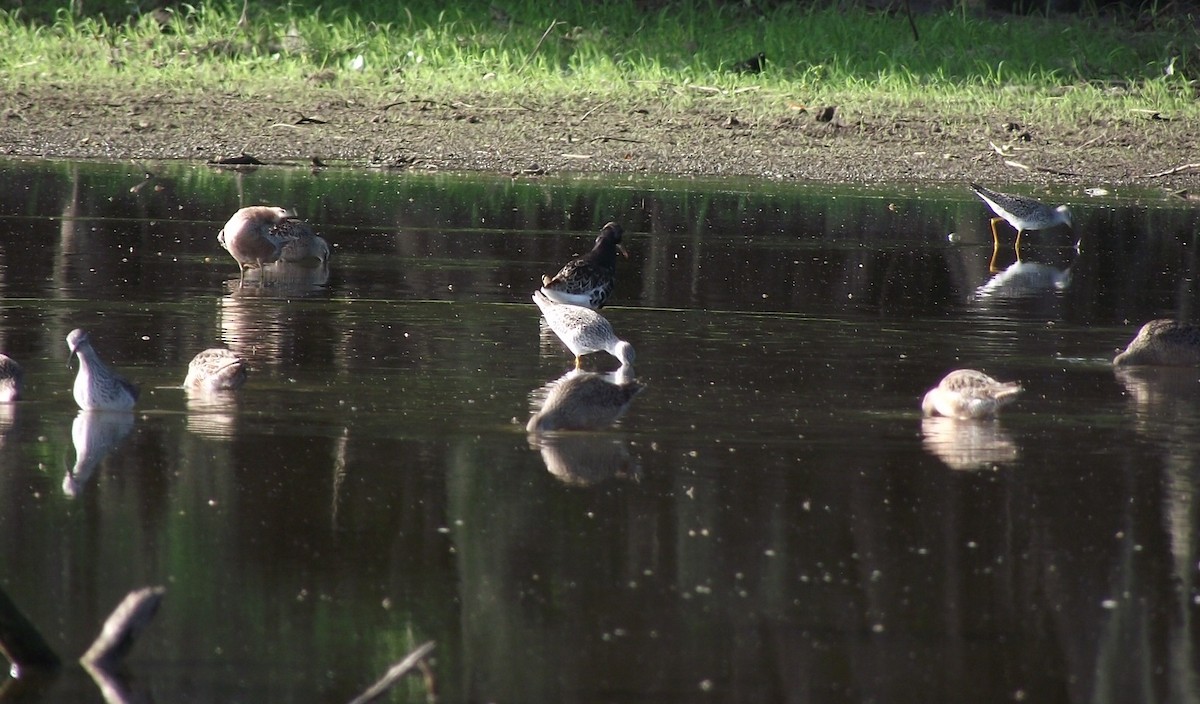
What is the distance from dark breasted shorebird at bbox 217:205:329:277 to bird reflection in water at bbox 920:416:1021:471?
587 cm

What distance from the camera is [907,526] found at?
253 inches

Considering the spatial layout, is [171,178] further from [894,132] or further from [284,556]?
[284,556]

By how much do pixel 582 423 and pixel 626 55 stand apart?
14408 mm

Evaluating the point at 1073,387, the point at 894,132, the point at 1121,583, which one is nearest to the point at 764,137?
the point at 894,132

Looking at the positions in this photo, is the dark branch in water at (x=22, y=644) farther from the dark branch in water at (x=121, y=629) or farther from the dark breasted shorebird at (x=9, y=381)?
the dark breasted shorebird at (x=9, y=381)

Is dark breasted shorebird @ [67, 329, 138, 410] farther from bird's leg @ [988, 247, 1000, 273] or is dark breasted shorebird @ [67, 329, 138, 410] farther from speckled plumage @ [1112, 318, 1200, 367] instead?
bird's leg @ [988, 247, 1000, 273]

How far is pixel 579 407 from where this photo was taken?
767cm

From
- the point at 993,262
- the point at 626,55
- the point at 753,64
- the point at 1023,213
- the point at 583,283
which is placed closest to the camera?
the point at 583,283

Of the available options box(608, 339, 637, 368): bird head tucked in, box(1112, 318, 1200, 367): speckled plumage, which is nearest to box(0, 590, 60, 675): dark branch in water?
box(608, 339, 637, 368): bird head tucked in

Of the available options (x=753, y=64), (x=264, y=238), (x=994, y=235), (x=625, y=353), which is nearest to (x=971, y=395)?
(x=625, y=353)

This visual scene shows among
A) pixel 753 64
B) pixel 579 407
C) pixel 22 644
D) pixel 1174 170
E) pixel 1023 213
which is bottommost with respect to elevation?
pixel 22 644

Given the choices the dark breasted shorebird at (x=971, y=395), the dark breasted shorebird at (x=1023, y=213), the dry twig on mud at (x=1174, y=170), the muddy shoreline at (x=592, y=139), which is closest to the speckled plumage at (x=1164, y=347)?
the dark breasted shorebird at (x=971, y=395)

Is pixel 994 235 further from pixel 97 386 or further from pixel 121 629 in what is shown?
pixel 121 629

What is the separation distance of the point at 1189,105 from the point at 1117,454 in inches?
537
